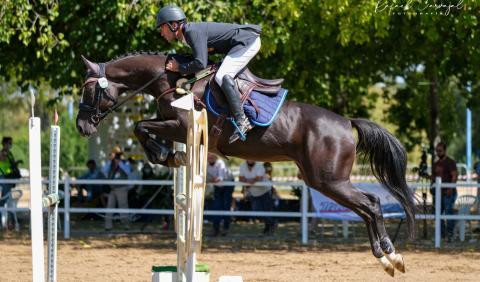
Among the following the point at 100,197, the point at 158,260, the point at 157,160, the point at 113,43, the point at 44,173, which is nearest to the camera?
the point at 157,160

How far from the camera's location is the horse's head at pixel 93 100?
28.4ft

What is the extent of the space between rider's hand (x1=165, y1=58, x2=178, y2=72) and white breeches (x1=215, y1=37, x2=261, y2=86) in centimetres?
40

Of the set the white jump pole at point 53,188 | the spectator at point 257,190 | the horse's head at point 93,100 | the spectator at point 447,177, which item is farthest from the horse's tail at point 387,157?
the spectator at point 257,190

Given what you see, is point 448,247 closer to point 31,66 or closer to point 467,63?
point 467,63

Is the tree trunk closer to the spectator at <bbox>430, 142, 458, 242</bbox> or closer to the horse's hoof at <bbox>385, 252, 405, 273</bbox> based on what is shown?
the spectator at <bbox>430, 142, 458, 242</bbox>

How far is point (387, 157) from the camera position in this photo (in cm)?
953

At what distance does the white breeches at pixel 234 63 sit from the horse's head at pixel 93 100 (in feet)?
3.57

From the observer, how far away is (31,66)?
16.9m

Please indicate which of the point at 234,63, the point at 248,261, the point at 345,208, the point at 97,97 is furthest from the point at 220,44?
the point at 345,208

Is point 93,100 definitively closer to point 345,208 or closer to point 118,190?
point 345,208

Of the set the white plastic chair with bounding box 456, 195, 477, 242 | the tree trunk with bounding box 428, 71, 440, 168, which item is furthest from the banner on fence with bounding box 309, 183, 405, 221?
the tree trunk with bounding box 428, 71, 440, 168

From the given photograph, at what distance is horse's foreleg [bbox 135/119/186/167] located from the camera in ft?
27.4

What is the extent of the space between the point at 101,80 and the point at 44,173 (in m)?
17.6

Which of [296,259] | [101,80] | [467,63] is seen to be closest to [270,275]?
[296,259]
